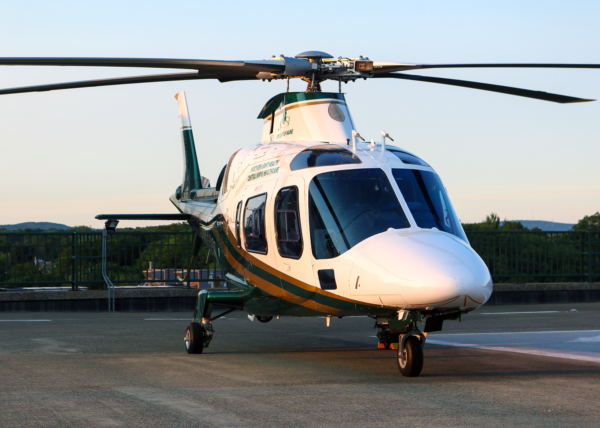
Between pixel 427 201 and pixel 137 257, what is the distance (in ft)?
43.4

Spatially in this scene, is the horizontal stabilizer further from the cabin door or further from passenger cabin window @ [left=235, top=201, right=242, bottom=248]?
the cabin door

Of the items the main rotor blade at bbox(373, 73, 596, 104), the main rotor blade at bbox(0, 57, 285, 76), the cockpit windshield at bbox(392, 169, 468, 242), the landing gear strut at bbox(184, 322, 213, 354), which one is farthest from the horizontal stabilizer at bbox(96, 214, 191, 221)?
the cockpit windshield at bbox(392, 169, 468, 242)

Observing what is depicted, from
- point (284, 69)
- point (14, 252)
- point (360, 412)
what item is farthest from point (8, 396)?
point (14, 252)

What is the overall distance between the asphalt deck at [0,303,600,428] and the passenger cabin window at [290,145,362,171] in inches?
86.9

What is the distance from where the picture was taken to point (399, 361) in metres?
7.71

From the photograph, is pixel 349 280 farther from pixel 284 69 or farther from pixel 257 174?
pixel 284 69

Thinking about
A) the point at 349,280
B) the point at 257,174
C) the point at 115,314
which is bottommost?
the point at 115,314

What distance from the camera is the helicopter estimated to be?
705cm

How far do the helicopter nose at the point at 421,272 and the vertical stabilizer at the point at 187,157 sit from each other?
7.00 metres

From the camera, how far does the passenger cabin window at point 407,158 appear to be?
8.34 metres

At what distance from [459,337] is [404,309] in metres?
5.21

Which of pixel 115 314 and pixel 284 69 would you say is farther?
pixel 115 314

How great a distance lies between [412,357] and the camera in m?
7.52

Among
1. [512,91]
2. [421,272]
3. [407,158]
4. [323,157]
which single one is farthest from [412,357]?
[512,91]
